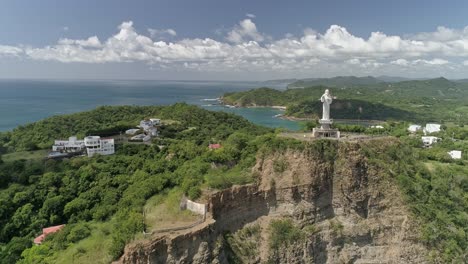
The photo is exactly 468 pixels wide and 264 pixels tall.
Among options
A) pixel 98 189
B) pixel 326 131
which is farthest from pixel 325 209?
pixel 98 189

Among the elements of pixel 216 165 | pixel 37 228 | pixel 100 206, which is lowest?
pixel 37 228

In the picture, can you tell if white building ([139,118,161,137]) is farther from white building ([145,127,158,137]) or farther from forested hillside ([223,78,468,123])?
forested hillside ([223,78,468,123])

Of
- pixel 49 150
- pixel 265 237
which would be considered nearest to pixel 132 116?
pixel 49 150

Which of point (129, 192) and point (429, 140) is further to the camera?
point (429, 140)

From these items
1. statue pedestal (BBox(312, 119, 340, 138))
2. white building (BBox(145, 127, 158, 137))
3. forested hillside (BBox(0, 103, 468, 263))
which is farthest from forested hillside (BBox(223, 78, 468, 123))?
statue pedestal (BBox(312, 119, 340, 138))

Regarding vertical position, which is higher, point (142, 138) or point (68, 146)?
point (142, 138)

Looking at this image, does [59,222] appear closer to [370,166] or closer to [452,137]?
[370,166]

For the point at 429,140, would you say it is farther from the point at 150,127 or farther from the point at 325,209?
the point at 150,127
